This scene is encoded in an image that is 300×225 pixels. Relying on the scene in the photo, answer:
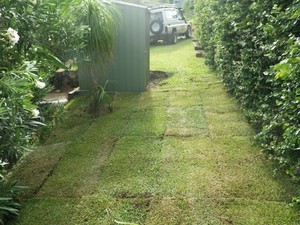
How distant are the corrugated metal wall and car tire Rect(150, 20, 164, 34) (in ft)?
21.4

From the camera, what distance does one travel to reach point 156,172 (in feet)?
9.80

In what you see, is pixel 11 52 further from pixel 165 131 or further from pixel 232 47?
pixel 232 47

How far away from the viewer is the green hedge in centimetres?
208

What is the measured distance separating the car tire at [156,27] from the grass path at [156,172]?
7.79 m

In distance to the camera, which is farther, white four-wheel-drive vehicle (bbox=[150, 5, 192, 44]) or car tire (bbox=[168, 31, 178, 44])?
car tire (bbox=[168, 31, 178, 44])

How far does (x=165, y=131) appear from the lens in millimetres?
3971

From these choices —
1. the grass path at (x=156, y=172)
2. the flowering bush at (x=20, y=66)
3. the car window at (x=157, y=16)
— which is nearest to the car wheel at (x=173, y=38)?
the car window at (x=157, y=16)

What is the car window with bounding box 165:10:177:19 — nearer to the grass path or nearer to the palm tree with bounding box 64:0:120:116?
the palm tree with bounding box 64:0:120:116

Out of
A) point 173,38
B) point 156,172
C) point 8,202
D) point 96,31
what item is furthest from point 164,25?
point 8,202

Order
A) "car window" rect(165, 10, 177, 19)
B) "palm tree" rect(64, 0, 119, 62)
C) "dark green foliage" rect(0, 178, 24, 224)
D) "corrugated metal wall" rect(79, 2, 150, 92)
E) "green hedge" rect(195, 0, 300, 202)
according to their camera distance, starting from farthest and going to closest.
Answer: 1. "car window" rect(165, 10, 177, 19)
2. "corrugated metal wall" rect(79, 2, 150, 92)
3. "palm tree" rect(64, 0, 119, 62)
4. "dark green foliage" rect(0, 178, 24, 224)
5. "green hedge" rect(195, 0, 300, 202)

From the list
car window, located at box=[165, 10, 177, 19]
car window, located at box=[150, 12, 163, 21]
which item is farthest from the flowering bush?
car window, located at box=[165, 10, 177, 19]

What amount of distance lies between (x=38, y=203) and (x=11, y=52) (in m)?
1.41

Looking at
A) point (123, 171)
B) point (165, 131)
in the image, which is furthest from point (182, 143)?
point (123, 171)

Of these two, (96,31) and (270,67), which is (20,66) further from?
(270,67)
